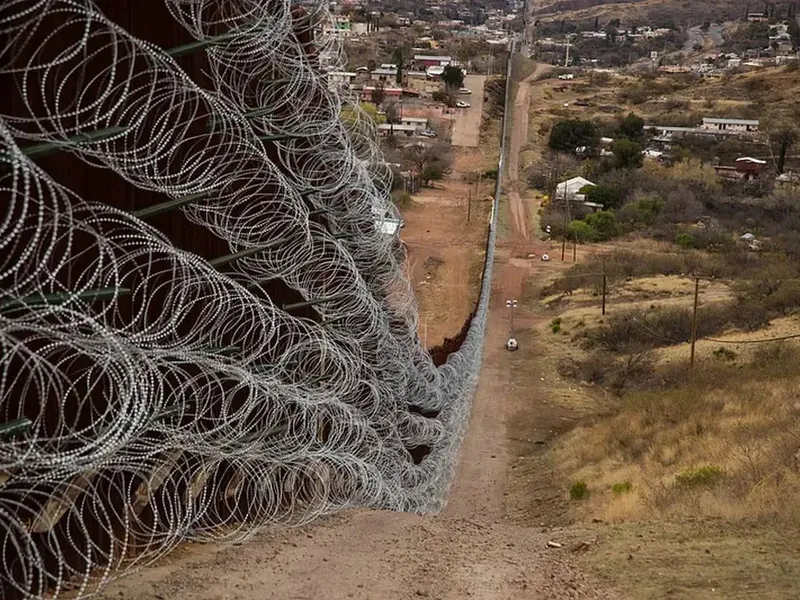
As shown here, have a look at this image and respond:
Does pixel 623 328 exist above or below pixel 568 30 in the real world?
below

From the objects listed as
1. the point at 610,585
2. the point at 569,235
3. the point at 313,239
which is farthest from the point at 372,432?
the point at 569,235

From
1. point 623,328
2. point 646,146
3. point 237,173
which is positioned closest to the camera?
point 237,173

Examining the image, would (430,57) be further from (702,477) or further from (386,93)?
(702,477)

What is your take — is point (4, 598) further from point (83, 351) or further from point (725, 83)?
point (725, 83)

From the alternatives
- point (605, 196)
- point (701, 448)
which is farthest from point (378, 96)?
point (701, 448)

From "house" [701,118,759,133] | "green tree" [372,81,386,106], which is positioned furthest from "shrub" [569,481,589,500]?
"house" [701,118,759,133]

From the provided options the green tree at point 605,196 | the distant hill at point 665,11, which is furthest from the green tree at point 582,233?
the distant hill at point 665,11
